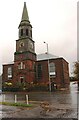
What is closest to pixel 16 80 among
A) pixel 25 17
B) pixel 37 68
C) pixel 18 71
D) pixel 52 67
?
pixel 18 71

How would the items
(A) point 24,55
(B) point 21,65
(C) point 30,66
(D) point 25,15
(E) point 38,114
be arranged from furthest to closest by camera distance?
(D) point 25,15 → (B) point 21,65 → (A) point 24,55 → (C) point 30,66 → (E) point 38,114

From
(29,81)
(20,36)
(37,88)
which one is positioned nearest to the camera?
(37,88)

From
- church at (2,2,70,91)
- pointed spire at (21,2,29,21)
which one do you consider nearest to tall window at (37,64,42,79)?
church at (2,2,70,91)

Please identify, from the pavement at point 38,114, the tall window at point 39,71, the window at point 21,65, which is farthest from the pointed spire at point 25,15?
the pavement at point 38,114

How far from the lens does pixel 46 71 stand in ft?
206

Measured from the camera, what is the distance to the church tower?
59.8 meters

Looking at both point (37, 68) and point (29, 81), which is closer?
point (29, 81)

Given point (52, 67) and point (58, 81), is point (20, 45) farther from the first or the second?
point (58, 81)

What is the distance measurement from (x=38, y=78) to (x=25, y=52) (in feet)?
29.5

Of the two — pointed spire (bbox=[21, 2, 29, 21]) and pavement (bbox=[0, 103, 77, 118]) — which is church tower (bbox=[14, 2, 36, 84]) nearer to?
pointed spire (bbox=[21, 2, 29, 21])

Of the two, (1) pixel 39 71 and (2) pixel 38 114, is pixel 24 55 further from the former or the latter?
(2) pixel 38 114

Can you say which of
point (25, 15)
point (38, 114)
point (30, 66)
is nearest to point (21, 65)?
point (30, 66)

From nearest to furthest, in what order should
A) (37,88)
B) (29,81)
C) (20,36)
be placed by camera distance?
(37,88) < (29,81) < (20,36)

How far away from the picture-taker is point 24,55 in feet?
198
